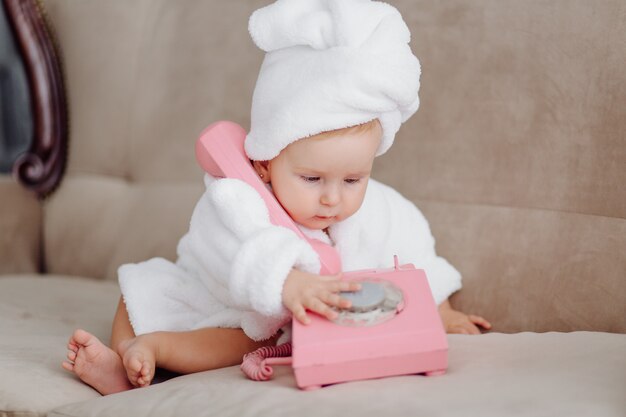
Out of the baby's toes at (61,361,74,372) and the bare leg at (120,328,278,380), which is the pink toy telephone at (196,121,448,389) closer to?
the bare leg at (120,328,278,380)

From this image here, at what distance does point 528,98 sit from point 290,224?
0.53m

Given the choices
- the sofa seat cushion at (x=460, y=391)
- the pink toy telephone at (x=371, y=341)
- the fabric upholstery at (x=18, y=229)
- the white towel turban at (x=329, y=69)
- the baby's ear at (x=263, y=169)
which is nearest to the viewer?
the sofa seat cushion at (x=460, y=391)

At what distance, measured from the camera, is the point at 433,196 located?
1526 mm

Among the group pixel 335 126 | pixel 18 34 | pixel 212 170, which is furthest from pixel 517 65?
pixel 18 34

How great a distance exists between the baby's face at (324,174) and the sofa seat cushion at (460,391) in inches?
9.9

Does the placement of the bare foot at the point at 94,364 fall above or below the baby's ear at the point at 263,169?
below

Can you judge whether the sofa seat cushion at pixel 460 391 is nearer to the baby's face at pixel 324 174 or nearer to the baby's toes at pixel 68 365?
the baby's toes at pixel 68 365

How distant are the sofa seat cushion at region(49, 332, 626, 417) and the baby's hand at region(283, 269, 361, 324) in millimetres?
99

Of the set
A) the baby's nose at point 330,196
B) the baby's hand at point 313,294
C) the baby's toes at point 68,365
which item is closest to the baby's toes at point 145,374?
the baby's toes at point 68,365

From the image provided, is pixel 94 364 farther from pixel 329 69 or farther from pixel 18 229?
pixel 18 229

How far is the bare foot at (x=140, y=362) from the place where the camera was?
3.87 ft

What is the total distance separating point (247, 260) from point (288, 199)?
16 centimetres

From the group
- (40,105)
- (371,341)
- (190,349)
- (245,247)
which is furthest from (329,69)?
(40,105)

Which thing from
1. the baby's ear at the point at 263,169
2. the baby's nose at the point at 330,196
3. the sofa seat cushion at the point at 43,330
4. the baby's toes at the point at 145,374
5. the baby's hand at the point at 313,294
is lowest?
the sofa seat cushion at the point at 43,330
